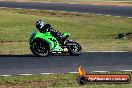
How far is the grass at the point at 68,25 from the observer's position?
30.8 metres

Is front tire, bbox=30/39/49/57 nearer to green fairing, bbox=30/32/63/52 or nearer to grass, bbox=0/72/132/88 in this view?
green fairing, bbox=30/32/63/52

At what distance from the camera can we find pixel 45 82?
14.4 meters

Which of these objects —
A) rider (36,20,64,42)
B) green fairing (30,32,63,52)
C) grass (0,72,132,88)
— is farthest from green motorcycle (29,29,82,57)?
grass (0,72,132,88)

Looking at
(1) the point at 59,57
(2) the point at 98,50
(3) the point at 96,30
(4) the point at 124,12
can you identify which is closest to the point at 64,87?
(1) the point at 59,57

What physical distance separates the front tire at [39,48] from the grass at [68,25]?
540 centimetres

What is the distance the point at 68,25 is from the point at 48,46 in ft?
56.8

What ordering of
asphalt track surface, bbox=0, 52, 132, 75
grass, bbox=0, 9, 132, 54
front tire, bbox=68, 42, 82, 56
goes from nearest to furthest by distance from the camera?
asphalt track surface, bbox=0, 52, 132, 75
front tire, bbox=68, 42, 82, 56
grass, bbox=0, 9, 132, 54

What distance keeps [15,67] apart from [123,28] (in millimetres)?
20634

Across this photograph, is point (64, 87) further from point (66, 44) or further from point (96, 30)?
point (96, 30)

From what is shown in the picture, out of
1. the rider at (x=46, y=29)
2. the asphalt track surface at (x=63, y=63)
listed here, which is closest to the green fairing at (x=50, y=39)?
the rider at (x=46, y=29)

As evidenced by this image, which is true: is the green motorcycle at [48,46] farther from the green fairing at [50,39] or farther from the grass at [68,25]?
the grass at [68,25]

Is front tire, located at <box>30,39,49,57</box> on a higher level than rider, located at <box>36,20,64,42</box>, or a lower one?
lower

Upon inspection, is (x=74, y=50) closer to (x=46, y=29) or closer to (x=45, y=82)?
(x=46, y=29)

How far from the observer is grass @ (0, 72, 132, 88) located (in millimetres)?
13180
